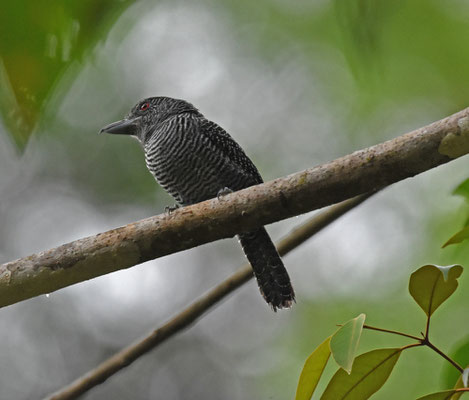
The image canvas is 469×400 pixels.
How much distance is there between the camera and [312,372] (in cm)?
181

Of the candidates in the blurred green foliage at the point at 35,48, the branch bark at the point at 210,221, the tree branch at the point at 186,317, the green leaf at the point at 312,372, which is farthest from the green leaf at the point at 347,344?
the tree branch at the point at 186,317

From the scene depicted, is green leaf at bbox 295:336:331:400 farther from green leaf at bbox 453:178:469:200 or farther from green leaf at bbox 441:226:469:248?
green leaf at bbox 453:178:469:200

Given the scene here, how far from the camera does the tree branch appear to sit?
264 cm

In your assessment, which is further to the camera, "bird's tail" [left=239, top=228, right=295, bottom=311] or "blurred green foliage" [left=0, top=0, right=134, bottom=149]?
"bird's tail" [left=239, top=228, right=295, bottom=311]

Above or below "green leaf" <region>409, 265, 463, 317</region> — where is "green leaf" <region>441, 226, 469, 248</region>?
above

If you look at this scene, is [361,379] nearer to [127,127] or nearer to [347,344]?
[347,344]

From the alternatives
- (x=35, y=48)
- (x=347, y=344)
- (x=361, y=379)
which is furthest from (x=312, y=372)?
(x=35, y=48)

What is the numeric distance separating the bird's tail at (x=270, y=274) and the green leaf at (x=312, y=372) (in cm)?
200

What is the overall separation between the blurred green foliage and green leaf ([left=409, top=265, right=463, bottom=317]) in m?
1.19

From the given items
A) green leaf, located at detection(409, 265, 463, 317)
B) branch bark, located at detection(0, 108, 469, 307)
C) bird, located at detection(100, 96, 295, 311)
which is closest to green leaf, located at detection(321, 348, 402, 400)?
green leaf, located at detection(409, 265, 463, 317)

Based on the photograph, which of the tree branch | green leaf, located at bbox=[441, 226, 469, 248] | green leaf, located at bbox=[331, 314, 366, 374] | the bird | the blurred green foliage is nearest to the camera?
the blurred green foliage

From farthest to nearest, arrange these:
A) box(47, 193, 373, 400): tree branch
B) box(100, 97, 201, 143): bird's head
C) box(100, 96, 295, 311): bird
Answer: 1. box(100, 97, 201, 143): bird's head
2. box(100, 96, 295, 311): bird
3. box(47, 193, 373, 400): tree branch

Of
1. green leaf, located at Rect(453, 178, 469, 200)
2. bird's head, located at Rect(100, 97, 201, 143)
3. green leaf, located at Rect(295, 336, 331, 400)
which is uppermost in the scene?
bird's head, located at Rect(100, 97, 201, 143)

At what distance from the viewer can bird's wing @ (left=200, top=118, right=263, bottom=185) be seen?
14.6 ft
